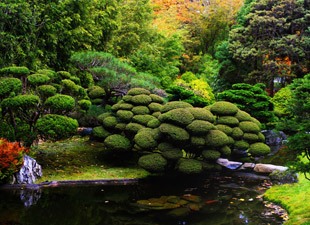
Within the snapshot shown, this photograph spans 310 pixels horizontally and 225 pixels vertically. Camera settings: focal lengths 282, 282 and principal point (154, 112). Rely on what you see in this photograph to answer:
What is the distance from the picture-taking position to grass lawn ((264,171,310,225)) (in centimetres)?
558

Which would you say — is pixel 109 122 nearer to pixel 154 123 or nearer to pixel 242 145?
pixel 154 123

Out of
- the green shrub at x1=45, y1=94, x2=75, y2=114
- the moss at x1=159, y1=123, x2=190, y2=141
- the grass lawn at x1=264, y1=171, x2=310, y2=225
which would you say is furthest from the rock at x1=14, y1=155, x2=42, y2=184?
the grass lawn at x1=264, y1=171, x2=310, y2=225

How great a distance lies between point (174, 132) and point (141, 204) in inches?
92.3

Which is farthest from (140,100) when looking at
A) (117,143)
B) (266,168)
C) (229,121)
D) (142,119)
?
(266,168)

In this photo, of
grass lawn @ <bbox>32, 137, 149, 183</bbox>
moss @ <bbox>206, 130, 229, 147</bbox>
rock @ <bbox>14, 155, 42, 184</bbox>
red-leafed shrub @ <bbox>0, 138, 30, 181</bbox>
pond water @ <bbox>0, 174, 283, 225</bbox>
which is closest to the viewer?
pond water @ <bbox>0, 174, 283, 225</bbox>

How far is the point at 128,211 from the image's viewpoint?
6023mm

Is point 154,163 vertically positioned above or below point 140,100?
below

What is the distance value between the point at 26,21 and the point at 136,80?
4.39 m

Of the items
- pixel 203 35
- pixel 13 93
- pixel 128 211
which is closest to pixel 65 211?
pixel 128 211

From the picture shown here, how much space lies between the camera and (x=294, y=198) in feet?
22.2

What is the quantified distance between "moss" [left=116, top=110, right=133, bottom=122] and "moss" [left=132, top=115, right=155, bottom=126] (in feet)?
0.55

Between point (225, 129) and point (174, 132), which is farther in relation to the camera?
point (225, 129)

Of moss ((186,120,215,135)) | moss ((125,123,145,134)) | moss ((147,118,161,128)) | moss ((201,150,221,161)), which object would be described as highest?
moss ((186,120,215,135))

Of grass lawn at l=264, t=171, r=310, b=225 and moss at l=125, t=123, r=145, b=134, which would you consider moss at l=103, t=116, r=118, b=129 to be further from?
grass lawn at l=264, t=171, r=310, b=225
